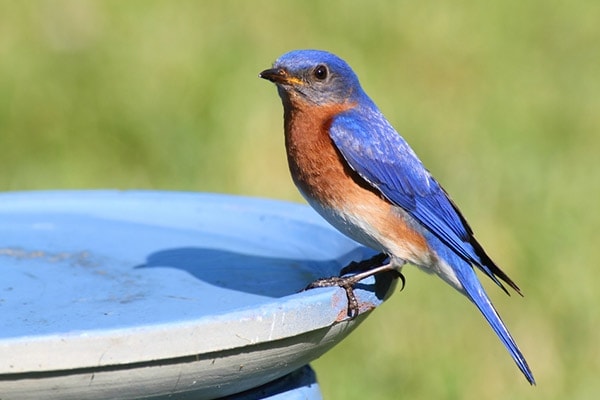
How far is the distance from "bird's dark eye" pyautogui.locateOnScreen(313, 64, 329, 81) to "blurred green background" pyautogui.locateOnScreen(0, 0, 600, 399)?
5.33 feet

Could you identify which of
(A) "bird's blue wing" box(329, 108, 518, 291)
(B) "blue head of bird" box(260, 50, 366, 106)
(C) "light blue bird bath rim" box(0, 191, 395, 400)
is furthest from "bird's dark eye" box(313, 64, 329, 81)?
(C) "light blue bird bath rim" box(0, 191, 395, 400)

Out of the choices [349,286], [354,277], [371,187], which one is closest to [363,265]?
[371,187]

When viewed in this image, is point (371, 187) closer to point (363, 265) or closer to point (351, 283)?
point (363, 265)

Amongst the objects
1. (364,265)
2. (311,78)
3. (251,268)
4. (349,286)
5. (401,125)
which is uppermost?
(401,125)

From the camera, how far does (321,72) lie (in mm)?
3859

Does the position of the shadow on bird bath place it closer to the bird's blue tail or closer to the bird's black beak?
the bird's blue tail

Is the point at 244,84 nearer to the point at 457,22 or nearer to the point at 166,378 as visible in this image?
the point at 457,22

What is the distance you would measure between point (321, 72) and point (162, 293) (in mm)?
1005

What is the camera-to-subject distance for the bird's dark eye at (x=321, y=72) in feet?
12.6

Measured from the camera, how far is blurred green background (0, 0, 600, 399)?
5.27m

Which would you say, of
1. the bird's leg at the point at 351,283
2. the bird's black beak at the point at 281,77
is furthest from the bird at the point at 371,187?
the bird's leg at the point at 351,283

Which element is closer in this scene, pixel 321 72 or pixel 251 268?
pixel 251 268

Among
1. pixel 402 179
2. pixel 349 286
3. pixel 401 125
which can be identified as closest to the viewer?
pixel 349 286

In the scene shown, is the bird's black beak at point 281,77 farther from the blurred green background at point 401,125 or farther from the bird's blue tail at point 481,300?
the blurred green background at point 401,125
